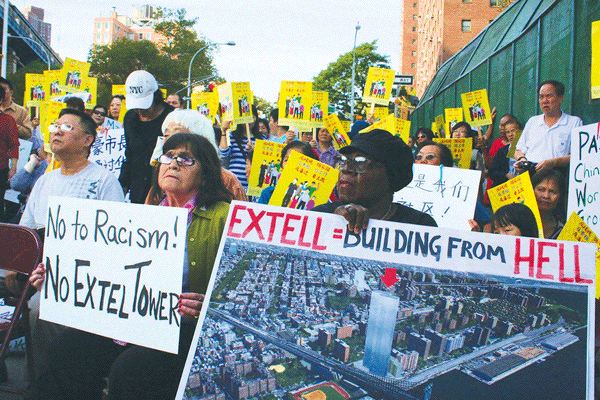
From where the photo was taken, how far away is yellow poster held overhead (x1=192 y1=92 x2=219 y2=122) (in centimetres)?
662

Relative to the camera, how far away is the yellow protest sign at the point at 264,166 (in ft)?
17.2

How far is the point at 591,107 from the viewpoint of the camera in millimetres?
5852

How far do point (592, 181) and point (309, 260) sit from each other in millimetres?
2198

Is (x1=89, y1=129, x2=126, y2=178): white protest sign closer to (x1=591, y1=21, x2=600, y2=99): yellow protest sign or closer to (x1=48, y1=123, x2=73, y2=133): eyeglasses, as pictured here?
(x1=48, y1=123, x2=73, y2=133): eyeglasses

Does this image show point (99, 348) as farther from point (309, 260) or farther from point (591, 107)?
point (591, 107)

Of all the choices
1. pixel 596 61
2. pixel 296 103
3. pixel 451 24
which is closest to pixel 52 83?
pixel 296 103

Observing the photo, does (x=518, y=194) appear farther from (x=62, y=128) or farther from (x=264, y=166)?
(x=62, y=128)

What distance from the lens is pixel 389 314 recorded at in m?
1.74

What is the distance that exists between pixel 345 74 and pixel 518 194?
5881cm

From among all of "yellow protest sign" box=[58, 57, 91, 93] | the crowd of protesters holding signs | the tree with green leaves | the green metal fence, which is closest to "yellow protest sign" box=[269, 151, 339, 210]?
the crowd of protesters holding signs

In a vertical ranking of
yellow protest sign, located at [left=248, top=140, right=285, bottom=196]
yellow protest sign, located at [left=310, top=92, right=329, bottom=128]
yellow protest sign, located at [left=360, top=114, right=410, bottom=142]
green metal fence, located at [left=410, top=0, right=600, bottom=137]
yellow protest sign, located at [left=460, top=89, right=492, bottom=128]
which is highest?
green metal fence, located at [left=410, top=0, right=600, bottom=137]

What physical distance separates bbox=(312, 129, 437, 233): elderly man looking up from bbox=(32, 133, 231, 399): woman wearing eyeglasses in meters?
0.62

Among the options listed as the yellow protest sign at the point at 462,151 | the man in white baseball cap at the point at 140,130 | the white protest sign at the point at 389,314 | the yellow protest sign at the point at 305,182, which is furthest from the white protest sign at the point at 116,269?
the yellow protest sign at the point at 462,151

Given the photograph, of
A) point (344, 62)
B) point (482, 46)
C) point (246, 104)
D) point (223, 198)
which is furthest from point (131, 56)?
point (223, 198)
